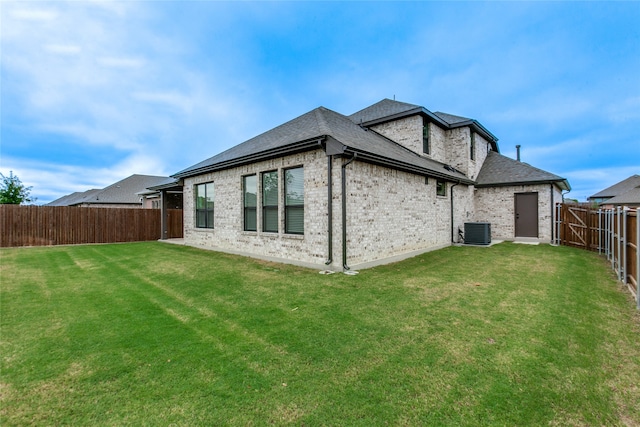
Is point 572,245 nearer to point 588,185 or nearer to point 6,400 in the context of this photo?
point 6,400

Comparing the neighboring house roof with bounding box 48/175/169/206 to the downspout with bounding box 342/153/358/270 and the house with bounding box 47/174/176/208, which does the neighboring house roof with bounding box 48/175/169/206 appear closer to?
the house with bounding box 47/174/176/208

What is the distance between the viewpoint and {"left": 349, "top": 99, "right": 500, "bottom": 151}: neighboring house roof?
1330cm

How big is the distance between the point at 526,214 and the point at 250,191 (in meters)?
14.1

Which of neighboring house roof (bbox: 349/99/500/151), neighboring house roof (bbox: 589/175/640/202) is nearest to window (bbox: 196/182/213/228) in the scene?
neighboring house roof (bbox: 349/99/500/151)

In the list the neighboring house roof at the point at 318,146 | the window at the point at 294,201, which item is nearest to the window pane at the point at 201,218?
the neighboring house roof at the point at 318,146

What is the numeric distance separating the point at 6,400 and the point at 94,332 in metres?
1.37

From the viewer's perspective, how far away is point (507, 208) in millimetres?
14773

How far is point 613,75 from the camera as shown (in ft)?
57.8

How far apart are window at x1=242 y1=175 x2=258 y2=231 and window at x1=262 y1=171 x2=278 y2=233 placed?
0.45 m

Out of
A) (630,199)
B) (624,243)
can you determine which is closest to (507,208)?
(624,243)

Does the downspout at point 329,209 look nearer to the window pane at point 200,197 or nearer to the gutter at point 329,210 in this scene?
the gutter at point 329,210

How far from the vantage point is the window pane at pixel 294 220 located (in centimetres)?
780

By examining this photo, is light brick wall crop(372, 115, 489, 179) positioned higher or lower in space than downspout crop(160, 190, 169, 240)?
higher

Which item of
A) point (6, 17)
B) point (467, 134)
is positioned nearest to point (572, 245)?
point (467, 134)
